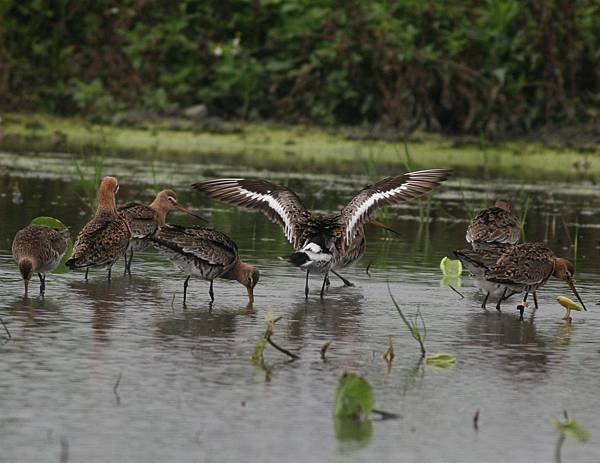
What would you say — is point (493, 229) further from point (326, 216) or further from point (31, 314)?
point (31, 314)

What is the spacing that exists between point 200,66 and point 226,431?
20.0 m

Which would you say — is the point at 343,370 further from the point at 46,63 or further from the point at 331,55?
the point at 46,63

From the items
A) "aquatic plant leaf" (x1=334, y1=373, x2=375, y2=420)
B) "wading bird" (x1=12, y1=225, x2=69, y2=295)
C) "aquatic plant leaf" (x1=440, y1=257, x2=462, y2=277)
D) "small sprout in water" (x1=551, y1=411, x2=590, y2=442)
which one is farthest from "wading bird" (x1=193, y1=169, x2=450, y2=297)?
"small sprout in water" (x1=551, y1=411, x2=590, y2=442)

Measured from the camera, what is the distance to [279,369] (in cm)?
783

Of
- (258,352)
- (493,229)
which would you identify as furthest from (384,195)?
(258,352)

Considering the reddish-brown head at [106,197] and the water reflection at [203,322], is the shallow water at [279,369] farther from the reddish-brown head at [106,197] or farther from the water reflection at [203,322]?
the reddish-brown head at [106,197]

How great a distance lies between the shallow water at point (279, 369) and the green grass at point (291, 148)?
8.07 meters

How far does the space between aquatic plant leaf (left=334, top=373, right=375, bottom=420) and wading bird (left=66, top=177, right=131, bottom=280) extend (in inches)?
155

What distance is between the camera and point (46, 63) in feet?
88.0

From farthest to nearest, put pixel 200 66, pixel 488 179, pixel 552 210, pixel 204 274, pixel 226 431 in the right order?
1. pixel 200 66
2. pixel 488 179
3. pixel 552 210
4. pixel 204 274
5. pixel 226 431

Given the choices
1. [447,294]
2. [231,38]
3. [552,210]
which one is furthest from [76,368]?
[231,38]

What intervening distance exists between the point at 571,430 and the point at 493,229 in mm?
5933

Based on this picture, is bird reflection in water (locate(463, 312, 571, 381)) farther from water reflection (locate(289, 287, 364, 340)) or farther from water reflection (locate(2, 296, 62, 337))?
water reflection (locate(2, 296, 62, 337))

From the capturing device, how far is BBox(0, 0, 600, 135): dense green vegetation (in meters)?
24.5
